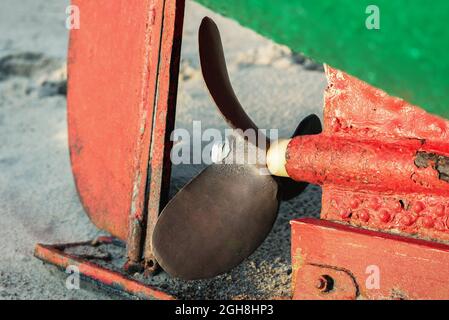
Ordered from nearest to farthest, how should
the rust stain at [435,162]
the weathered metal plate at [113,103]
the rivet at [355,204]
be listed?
the rust stain at [435,162] → the rivet at [355,204] → the weathered metal plate at [113,103]

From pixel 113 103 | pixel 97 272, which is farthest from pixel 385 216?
pixel 113 103

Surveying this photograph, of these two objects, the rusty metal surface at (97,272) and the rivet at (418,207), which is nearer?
the rivet at (418,207)

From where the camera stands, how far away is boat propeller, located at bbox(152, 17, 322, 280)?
8.64 feet

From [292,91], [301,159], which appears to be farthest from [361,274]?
[292,91]

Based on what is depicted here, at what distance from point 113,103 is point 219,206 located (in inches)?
25.0

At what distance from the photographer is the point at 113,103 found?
3029mm

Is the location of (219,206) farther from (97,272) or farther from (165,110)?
(97,272)

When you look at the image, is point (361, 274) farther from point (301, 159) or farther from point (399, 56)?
point (399, 56)

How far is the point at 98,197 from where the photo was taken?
315cm

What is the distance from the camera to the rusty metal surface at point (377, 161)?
7.32 ft

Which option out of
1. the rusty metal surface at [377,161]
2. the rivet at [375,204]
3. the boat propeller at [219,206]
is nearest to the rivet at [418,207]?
the rusty metal surface at [377,161]

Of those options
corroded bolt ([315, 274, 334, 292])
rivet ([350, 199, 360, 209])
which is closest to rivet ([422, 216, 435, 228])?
Answer: rivet ([350, 199, 360, 209])

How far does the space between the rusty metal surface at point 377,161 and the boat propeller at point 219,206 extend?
0.67ft

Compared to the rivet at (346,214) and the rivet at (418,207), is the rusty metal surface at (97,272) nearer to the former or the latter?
the rivet at (346,214)
